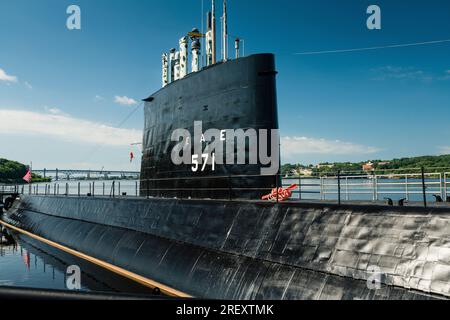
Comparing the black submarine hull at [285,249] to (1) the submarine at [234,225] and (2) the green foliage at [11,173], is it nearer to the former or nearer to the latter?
(1) the submarine at [234,225]

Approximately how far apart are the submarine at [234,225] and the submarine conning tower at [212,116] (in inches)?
1.3

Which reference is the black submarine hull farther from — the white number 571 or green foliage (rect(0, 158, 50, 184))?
green foliage (rect(0, 158, 50, 184))

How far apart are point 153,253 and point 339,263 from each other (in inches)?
231

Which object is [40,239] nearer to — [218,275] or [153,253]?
[153,253]

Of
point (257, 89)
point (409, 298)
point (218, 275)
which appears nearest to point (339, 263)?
point (409, 298)

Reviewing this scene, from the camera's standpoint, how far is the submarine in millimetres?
5785

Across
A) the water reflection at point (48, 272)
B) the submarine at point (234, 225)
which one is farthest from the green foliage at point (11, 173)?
the submarine at point (234, 225)

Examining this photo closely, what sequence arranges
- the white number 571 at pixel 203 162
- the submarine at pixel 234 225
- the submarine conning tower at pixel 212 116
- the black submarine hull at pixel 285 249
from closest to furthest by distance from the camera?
1. the black submarine hull at pixel 285 249
2. the submarine at pixel 234 225
3. the submarine conning tower at pixel 212 116
4. the white number 571 at pixel 203 162

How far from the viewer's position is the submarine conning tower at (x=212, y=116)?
9.62 metres

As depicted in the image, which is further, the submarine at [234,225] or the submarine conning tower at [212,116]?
the submarine conning tower at [212,116]

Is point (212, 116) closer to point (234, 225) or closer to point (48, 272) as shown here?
point (234, 225)

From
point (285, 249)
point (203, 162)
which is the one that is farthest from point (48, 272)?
point (285, 249)


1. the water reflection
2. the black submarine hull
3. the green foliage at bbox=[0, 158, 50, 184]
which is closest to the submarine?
the black submarine hull
